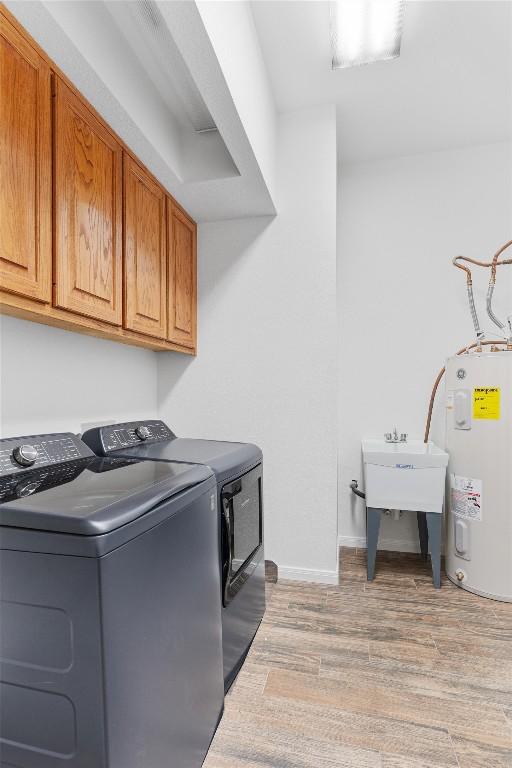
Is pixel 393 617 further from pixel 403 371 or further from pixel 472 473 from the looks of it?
pixel 403 371

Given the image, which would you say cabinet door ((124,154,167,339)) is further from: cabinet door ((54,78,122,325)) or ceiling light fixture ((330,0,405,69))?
ceiling light fixture ((330,0,405,69))

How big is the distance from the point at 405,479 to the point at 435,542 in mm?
395

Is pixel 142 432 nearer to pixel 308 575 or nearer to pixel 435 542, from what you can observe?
pixel 308 575

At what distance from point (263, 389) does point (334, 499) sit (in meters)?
0.79

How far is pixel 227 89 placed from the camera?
5.01ft

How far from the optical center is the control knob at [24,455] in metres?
1.24

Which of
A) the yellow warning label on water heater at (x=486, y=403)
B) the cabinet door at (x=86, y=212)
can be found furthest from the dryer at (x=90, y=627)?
the yellow warning label on water heater at (x=486, y=403)

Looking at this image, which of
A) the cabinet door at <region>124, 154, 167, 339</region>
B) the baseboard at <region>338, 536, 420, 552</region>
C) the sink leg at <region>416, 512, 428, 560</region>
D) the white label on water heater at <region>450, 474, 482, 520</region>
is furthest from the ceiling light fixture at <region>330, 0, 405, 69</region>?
the baseboard at <region>338, 536, 420, 552</region>

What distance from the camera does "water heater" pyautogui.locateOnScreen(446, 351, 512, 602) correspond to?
7.18 ft

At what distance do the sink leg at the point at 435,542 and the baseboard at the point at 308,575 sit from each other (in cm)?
57

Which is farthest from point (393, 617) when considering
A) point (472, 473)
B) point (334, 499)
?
point (472, 473)

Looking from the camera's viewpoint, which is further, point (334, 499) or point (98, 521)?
point (334, 499)

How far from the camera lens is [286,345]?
8.21ft

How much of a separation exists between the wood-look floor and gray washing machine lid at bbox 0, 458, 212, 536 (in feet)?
2.95
